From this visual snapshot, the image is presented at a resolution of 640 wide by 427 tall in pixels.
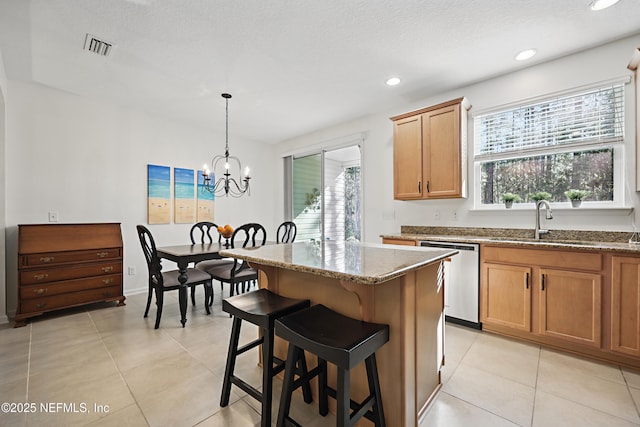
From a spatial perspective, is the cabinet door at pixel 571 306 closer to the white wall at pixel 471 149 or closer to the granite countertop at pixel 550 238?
the granite countertop at pixel 550 238

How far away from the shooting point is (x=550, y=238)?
2.75 meters

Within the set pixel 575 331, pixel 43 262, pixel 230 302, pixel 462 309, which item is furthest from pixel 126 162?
pixel 575 331

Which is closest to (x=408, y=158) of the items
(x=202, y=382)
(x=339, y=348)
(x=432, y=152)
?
(x=432, y=152)

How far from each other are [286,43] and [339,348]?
8.07 ft

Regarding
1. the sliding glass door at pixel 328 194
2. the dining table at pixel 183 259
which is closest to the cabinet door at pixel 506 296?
the sliding glass door at pixel 328 194

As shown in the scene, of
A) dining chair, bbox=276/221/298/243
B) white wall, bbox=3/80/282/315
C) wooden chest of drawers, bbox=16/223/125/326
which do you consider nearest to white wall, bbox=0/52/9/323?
white wall, bbox=3/80/282/315

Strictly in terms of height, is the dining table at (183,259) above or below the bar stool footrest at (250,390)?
above

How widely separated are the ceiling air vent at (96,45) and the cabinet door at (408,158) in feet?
10.00

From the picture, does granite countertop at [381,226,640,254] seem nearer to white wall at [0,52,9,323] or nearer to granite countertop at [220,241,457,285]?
granite countertop at [220,241,457,285]

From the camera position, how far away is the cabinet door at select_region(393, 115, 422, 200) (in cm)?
340

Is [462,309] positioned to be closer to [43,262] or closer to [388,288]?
[388,288]

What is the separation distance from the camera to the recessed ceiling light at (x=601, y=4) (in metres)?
2.02

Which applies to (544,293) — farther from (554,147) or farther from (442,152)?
(442,152)

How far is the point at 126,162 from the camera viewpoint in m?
3.99
